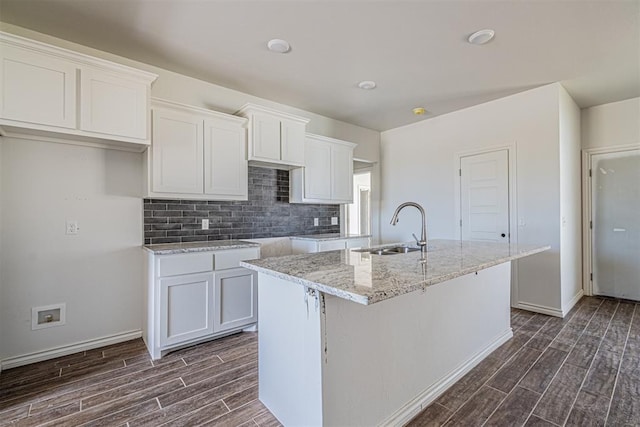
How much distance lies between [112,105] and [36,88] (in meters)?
0.42

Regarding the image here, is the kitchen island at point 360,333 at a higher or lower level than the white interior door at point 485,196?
lower

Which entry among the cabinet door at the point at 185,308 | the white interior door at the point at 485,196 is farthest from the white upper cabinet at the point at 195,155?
the white interior door at the point at 485,196

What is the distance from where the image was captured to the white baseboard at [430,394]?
1.63m

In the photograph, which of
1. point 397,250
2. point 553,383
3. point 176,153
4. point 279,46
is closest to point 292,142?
point 279,46

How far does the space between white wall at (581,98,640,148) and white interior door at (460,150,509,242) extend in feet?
4.87

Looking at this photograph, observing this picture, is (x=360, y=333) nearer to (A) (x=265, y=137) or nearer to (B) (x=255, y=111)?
(A) (x=265, y=137)

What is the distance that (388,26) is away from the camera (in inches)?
88.7

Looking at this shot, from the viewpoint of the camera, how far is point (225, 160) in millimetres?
3043

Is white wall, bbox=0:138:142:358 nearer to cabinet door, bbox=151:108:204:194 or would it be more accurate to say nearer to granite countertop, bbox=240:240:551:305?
cabinet door, bbox=151:108:204:194

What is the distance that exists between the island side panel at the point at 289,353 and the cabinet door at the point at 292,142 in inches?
74.8

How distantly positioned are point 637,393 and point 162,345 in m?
A: 3.27

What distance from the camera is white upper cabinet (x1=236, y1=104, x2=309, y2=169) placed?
315 centimetres

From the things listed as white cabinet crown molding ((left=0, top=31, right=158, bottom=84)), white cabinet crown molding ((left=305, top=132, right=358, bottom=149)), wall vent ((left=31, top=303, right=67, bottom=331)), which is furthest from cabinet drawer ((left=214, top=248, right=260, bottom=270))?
white cabinet crown molding ((left=305, top=132, right=358, bottom=149))

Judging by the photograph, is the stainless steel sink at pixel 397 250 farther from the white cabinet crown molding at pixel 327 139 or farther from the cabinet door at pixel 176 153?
the white cabinet crown molding at pixel 327 139
